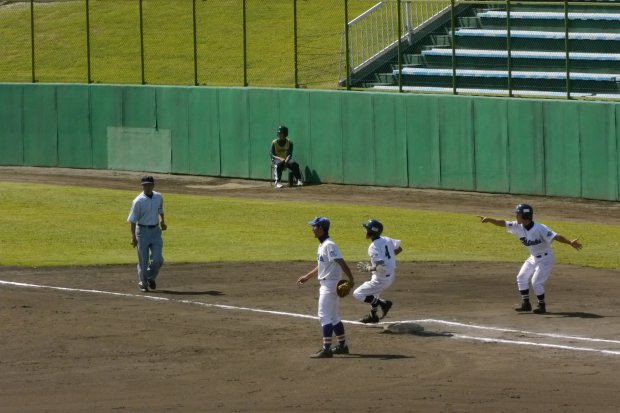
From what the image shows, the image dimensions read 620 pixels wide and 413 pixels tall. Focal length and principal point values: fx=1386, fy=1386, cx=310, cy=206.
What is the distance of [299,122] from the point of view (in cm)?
3872

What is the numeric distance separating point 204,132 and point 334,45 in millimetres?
5149

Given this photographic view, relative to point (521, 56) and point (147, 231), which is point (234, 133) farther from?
point (147, 231)

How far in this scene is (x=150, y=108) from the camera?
41906mm

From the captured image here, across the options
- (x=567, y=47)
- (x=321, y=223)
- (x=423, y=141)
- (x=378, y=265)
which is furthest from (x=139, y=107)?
(x=321, y=223)

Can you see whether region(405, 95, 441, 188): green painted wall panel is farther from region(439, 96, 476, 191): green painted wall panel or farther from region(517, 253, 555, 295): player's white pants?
region(517, 253, 555, 295): player's white pants

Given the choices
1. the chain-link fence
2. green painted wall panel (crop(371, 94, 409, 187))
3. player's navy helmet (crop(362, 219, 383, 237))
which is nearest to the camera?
player's navy helmet (crop(362, 219, 383, 237))

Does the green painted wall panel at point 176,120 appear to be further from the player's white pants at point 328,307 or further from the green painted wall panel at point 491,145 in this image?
the player's white pants at point 328,307

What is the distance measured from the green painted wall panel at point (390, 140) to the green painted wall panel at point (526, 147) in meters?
3.25

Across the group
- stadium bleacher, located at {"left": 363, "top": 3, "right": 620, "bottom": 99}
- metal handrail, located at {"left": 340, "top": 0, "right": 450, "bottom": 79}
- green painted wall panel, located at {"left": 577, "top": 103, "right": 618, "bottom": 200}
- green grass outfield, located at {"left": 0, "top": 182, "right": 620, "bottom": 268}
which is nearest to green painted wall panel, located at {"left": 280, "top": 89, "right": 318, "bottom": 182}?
metal handrail, located at {"left": 340, "top": 0, "right": 450, "bottom": 79}

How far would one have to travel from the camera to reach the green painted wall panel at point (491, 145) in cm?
3472

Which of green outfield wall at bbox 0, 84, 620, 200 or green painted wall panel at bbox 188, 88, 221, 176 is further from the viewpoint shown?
green painted wall panel at bbox 188, 88, 221, 176

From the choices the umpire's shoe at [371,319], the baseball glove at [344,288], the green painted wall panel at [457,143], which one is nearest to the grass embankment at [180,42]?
the green painted wall panel at [457,143]

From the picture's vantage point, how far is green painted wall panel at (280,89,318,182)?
3853 centimetres

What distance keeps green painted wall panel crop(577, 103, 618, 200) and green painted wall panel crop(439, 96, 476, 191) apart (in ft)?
10.4
